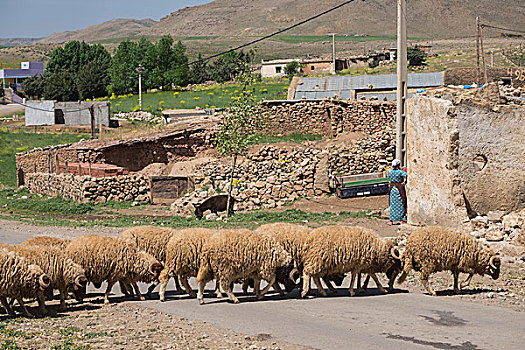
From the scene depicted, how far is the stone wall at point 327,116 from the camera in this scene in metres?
36.8

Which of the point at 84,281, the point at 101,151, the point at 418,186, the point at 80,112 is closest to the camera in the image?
the point at 84,281

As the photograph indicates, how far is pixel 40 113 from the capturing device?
6225 centimetres

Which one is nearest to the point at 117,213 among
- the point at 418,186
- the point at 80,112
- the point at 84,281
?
the point at 418,186

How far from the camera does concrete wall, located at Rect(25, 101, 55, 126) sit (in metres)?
61.2

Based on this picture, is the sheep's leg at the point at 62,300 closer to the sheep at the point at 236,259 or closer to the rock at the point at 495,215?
the sheep at the point at 236,259

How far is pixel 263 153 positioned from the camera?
3219 centimetres

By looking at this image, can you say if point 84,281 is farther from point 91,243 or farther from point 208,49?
point 208,49

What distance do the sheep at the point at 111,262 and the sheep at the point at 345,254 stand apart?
2687mm

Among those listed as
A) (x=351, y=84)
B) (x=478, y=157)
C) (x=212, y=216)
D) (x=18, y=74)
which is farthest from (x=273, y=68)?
(x=478, y=157)

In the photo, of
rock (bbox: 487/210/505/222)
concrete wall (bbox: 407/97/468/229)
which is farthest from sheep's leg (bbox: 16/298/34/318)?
rock (bbox: 487/210/505/222)

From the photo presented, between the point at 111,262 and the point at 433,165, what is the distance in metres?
8.05

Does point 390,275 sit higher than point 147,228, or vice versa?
point 147,228

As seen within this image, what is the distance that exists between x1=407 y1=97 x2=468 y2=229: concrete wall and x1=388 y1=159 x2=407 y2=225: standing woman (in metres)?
0.26

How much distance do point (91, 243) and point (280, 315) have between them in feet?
12.0
